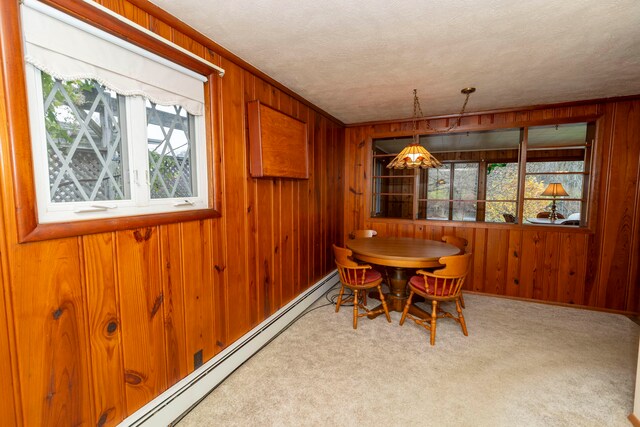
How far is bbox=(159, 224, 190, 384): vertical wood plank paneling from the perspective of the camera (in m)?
1.57

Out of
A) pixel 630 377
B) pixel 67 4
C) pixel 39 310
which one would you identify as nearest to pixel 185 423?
pixel 39 310

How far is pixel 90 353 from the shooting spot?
124 centimetres

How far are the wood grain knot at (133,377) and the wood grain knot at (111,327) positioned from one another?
24 cm

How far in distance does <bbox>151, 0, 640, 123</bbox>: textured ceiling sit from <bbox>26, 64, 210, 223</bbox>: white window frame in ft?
2.02

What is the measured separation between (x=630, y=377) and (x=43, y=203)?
11.8 feet

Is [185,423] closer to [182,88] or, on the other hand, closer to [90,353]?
[90,353]

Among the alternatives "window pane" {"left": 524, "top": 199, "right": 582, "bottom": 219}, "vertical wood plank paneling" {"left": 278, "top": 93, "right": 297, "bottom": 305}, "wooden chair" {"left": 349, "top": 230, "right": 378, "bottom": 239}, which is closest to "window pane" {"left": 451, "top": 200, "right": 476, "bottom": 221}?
"window pane" {"left": 524, "top": 199, "right": 582, "bottom": 219}

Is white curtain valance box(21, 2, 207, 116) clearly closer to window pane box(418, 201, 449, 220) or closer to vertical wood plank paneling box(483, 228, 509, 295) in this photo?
vertical wood plank paneling box(483, 228, 509, 295)

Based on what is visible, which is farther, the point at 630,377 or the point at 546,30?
the point at 630,377

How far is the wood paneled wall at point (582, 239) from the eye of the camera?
2.89 m

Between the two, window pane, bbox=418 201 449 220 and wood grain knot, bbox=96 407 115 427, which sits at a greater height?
window pane, bbox=418 201 449 220

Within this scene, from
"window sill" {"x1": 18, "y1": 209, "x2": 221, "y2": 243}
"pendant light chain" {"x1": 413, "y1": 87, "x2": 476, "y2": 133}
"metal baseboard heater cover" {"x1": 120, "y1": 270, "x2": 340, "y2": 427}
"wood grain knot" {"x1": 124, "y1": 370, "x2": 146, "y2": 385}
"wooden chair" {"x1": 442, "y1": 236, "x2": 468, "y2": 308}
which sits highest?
"pendant light chain" {"x1": 413, "y1": 87, "x2": 476, "y2": 133}

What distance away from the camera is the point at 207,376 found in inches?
71.9

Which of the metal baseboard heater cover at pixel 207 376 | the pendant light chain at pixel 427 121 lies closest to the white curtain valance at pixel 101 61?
the metal baseboard heater cover at pixel 207 376
